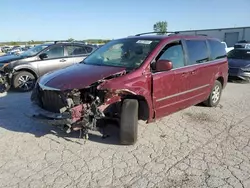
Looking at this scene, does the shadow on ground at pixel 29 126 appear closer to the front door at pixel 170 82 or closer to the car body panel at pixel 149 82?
the car body panel at pixel 149 82

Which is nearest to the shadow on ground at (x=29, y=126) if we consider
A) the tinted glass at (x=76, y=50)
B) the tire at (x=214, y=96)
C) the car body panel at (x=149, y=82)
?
the car body panel at (x=149, y=82)

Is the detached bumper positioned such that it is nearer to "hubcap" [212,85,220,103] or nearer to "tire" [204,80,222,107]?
"tire" [204,80,222,107]

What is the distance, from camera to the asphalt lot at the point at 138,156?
10.1 ft

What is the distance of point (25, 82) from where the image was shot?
802 cm

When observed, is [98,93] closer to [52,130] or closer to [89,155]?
[89,155]

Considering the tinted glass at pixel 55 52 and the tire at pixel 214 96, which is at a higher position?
the tinted glass at pixel 55 52

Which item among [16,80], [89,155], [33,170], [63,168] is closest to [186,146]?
[89,155]

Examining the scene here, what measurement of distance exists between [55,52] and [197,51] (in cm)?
547

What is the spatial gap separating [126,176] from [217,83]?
13.3 ft

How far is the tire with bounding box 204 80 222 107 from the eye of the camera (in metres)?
5.98

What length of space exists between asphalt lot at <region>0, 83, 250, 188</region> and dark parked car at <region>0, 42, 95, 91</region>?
2.97 meters

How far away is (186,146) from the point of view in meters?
3.97

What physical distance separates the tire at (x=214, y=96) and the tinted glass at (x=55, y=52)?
5513mm

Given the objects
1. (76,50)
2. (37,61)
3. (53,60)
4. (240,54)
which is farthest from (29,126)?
(240,54)
